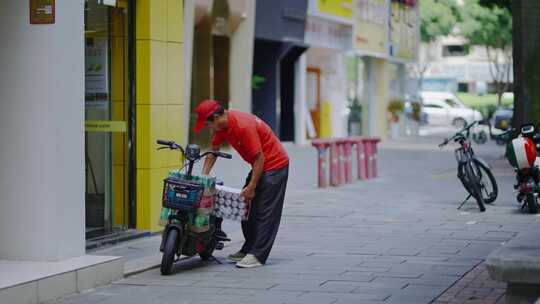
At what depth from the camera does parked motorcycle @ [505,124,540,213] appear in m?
15.4

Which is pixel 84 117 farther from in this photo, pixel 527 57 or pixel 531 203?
pixel 527 57

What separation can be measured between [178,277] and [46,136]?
1.60 m

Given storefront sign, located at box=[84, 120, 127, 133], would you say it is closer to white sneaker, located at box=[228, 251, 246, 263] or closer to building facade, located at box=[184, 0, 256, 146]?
white sneaker, located at box=[228, 251, 246, 263]

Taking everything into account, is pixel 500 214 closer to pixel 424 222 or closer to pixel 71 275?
pixel 424 222

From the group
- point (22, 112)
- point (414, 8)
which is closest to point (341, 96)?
point (414, 8)

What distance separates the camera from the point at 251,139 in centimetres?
1041

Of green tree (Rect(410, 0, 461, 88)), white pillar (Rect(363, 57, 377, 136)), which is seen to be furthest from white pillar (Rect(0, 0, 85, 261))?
green tree (Rect(410, 0, 461, 88))

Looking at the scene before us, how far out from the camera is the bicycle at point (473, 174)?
1598 centimetres

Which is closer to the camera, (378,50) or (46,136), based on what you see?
(46,136)

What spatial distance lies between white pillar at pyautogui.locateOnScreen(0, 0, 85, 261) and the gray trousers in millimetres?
1692

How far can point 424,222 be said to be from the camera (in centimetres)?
1450

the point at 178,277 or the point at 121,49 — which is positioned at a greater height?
the point at 121,49

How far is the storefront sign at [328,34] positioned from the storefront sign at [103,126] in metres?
25.1

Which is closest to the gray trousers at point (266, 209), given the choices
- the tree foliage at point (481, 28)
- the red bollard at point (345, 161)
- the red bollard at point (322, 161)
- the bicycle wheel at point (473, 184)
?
the bicycle wheel at point (473, 184)
